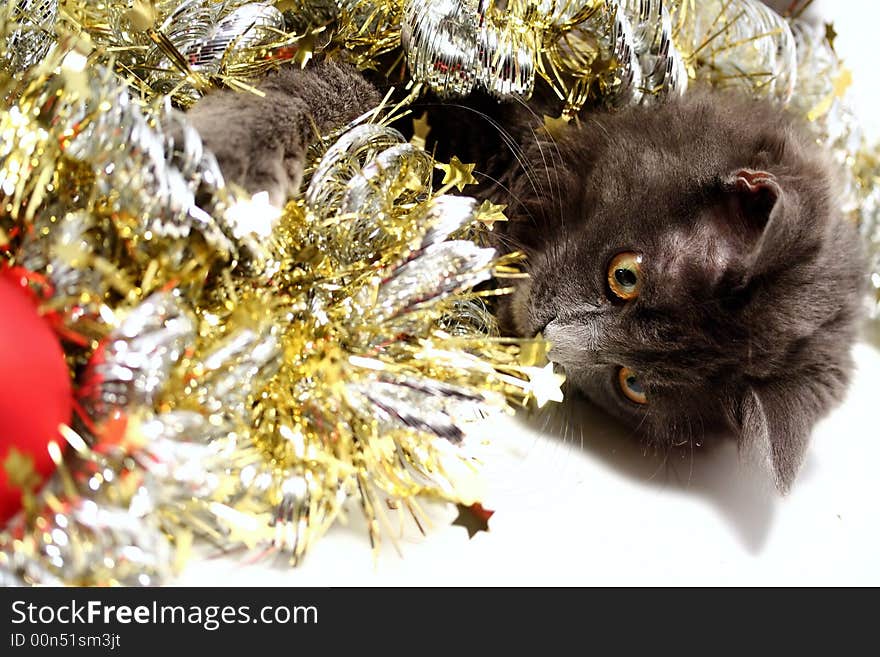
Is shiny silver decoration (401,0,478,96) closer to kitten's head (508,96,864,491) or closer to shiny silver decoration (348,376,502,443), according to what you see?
kitten's head (508,96,864,491)

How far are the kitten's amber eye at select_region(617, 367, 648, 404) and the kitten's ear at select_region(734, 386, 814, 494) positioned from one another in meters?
0.13

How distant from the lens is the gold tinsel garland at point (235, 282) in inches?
25.2

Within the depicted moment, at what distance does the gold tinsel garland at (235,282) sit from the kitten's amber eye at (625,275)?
186 mm

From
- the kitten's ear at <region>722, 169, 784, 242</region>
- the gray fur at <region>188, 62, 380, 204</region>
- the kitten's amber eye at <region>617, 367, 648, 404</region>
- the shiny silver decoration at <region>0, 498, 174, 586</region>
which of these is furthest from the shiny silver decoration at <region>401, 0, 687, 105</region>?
the shiny silver decoration at <region>0, 498, 174, 586</region>

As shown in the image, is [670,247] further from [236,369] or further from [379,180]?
[236,369]

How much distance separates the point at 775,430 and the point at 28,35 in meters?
1.08

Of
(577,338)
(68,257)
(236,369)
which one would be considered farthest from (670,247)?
(68,257)

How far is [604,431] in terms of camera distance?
1186mm

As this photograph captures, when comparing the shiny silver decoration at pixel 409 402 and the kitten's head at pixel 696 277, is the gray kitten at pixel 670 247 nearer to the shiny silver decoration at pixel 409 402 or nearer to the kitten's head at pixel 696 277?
the kitten's head at pixel 696 277

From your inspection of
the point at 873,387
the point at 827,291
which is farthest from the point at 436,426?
the point at 873,387

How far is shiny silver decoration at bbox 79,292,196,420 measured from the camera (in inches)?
25.5

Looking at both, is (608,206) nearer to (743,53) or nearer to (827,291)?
(827,291)
